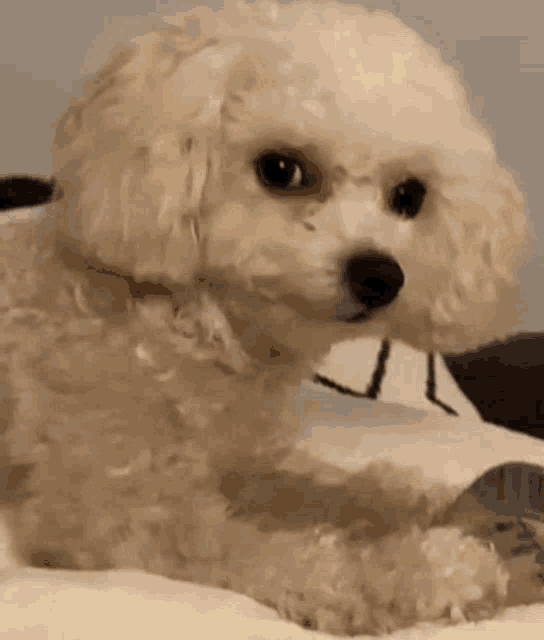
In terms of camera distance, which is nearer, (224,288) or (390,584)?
(390,584)

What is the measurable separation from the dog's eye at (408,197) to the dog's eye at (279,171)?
155mm

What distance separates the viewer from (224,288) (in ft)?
2.63

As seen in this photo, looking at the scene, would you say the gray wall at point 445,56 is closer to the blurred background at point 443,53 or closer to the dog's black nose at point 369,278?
the blurred background at point 443,53

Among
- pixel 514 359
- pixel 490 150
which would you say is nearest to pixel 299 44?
pixel 490 150

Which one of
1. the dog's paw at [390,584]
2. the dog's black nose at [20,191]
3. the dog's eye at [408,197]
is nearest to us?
the dog's paw at [390,584]

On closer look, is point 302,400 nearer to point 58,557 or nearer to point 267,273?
point 267,273

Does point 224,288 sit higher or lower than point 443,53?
lower

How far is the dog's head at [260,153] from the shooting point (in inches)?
28.6

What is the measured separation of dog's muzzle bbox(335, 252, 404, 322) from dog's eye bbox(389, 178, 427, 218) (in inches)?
4.6

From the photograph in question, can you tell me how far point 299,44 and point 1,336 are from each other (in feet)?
1.84

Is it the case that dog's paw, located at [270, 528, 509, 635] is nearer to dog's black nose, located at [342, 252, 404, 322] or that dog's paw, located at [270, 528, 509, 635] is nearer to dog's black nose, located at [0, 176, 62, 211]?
dog's black nose, located at [342, 252, 404, 322]

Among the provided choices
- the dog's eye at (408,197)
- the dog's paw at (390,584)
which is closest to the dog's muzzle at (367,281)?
the dog's eye at (408,197)

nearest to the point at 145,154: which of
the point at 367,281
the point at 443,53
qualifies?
the point at 367,281

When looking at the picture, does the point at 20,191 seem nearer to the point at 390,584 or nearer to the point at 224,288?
the point at 224,288
